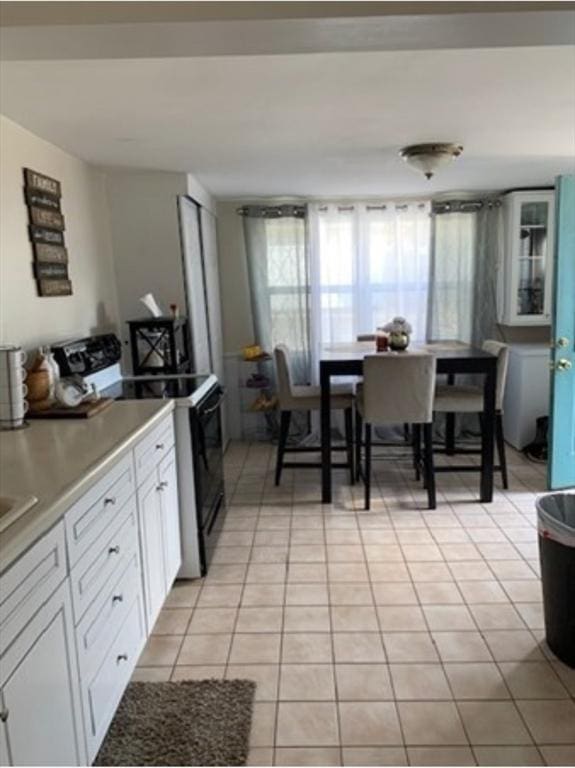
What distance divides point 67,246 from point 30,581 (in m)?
2.25

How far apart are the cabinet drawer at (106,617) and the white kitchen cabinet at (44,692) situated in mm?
76

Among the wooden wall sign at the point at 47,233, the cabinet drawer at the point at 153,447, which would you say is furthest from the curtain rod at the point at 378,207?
the cabinet drawer at the point at 153,447

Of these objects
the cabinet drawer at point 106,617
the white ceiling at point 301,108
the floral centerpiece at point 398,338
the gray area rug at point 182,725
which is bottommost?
the gray area rug at point 182,725

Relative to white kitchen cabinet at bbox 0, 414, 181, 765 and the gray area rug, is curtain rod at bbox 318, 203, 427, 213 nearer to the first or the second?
white kitchen cabinet at bbox 0, 414, 181, 765

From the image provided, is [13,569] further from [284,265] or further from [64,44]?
[284,265]

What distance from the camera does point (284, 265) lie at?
5.04 metres

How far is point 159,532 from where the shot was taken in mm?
2357

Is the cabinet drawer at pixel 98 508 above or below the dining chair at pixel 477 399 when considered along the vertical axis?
above

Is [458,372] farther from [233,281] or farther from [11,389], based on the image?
[11,389]

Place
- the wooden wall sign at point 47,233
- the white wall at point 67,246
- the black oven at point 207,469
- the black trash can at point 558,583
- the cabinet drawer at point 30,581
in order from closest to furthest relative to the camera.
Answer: the cabinet drawer at point 30,581
the black trash can at point 558,583
the white wall at point 67,246
the wooden wall sign at point 47,233
the black oven at point 207,469

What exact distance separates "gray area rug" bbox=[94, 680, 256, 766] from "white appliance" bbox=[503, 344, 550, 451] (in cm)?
336

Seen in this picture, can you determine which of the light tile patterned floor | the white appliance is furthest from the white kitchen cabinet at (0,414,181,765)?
the white appliance

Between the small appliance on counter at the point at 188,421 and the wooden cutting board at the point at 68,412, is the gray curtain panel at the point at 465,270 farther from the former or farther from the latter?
the wooden cutting board at the point at 68,412

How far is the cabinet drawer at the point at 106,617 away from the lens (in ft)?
5.06
